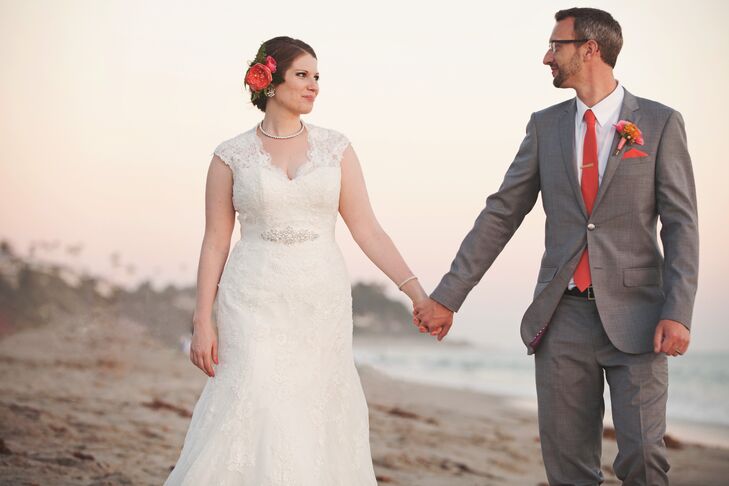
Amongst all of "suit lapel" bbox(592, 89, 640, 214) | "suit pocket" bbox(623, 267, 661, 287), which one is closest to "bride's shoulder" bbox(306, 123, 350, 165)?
"suit lapel" bbox(592, 89, 640, 214)

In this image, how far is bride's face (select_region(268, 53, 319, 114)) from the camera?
14.5 ft

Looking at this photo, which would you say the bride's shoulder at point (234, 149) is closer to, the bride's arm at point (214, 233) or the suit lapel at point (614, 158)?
the bride's arm at point (214, 233)

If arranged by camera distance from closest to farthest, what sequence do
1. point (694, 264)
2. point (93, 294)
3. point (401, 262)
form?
point (694, 264) < point (401, 262) < point (93, 294)

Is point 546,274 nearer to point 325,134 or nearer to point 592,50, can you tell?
point 592,50

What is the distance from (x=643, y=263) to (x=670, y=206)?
0.25 meters

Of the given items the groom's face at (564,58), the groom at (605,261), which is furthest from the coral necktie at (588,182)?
the groom's face at (564,58)

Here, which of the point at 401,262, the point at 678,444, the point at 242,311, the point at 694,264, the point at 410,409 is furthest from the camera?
the point at 410,409

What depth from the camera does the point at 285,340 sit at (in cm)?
424

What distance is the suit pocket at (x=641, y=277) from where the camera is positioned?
403 cm

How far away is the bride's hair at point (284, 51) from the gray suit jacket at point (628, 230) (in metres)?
1.12

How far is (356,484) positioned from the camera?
13.7 ft

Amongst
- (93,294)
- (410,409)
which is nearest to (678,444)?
(410,409)

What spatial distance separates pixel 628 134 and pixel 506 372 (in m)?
13.4

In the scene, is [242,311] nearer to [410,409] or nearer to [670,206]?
[670,206]
